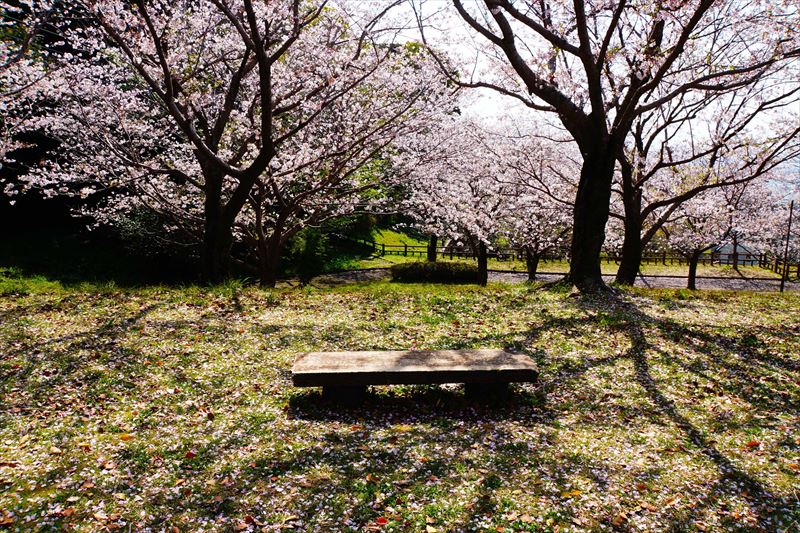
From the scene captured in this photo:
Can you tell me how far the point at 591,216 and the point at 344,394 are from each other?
25.3 ft

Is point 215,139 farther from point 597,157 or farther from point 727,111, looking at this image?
point 727,111

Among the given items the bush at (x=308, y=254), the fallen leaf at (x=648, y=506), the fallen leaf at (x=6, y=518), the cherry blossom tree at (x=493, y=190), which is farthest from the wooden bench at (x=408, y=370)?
the bush at (x=308, y=254)

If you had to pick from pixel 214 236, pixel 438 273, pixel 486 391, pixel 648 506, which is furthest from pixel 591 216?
pixel 438 273

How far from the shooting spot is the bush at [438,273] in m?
21.9

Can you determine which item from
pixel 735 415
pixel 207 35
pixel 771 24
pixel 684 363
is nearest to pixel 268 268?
pixel 207 35

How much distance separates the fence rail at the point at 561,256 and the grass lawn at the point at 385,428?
2748 cm

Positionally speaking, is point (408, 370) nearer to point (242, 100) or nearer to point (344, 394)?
point (344, 394)

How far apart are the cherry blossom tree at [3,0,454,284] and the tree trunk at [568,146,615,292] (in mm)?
4757

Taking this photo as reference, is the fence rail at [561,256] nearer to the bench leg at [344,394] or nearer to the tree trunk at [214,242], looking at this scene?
the tree trunk at [214,242]

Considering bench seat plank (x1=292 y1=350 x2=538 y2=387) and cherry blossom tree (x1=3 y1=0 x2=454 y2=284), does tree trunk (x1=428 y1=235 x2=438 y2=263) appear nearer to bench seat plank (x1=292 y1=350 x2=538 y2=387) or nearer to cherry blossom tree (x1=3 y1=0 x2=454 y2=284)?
cherry blossom tree (x1=3 y1=0 x2=454 y2=284)

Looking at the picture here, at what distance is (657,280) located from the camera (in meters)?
32.0

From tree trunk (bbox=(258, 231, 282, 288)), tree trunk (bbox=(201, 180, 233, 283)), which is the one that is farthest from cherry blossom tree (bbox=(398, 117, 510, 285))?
tree trunk (bbox=(201, 180, 233, 283))

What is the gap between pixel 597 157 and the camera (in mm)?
11156

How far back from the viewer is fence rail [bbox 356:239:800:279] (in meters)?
38.1
